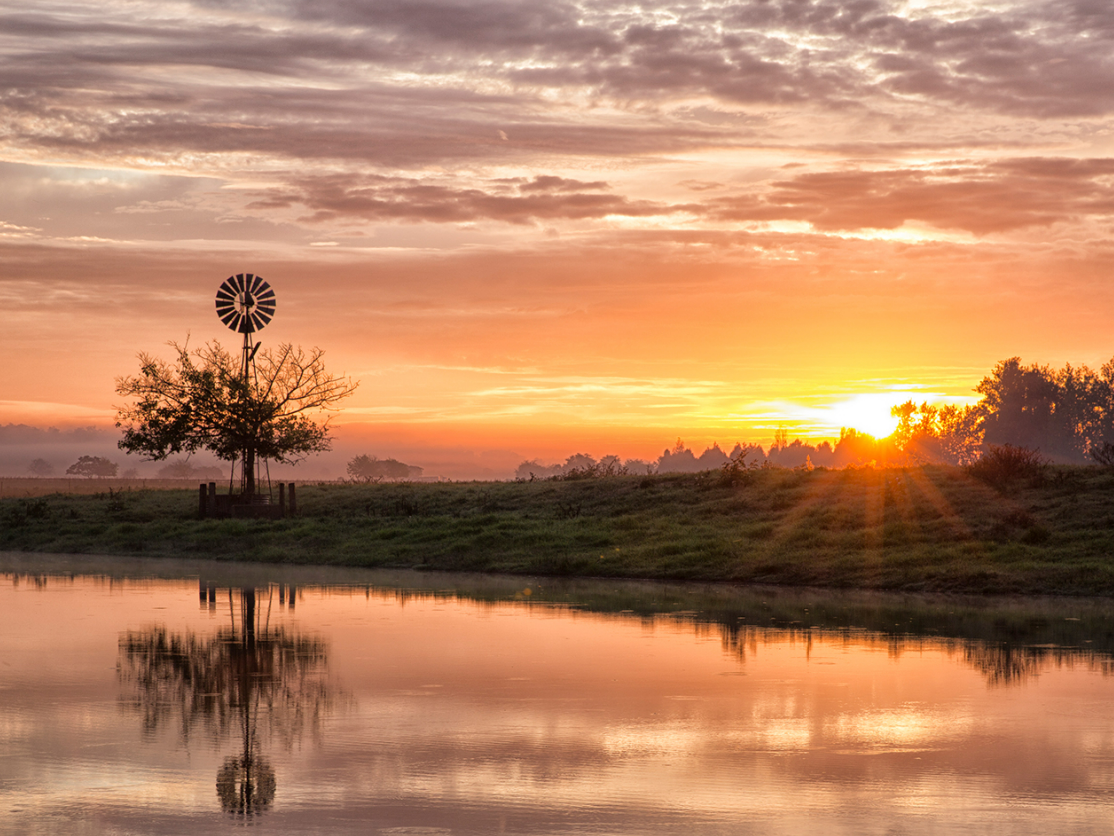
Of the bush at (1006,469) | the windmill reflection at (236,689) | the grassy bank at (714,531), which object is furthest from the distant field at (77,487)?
the windmill reflection at (236,689)

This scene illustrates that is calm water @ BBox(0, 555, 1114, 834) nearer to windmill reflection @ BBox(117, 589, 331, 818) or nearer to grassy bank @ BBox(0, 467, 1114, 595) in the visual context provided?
windmill reflection @ BBox(117, 589, 331, 818)

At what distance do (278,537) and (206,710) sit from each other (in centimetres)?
3134

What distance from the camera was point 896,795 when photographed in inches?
357

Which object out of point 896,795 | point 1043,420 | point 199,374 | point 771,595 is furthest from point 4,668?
point 1043,420

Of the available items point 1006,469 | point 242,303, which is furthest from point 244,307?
point 1006,469

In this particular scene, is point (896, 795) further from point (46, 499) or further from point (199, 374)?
point (46, 499)

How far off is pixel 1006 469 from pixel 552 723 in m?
29.6

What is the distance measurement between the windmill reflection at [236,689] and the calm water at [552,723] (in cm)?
5

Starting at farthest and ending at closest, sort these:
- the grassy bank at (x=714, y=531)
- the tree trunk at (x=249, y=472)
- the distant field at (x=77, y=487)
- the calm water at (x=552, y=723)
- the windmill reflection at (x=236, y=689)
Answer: the distant field at (x=77, y=487), the tree trunk at (x=249, y=472), the grassy bank at (x=714, y=531), the windmill reflection at (x=236, y=689), the calm water at (x=552, y=723)

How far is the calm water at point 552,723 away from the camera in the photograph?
336 inches

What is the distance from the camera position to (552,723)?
11750mm

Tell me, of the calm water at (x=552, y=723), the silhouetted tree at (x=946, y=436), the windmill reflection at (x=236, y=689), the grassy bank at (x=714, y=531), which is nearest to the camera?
the calm water at (x=552, y=723)

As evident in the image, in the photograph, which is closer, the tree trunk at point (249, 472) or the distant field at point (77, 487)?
the tree trunk at point (249, 472)

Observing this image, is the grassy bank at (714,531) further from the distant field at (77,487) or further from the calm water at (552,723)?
the distant field at (77,487)
